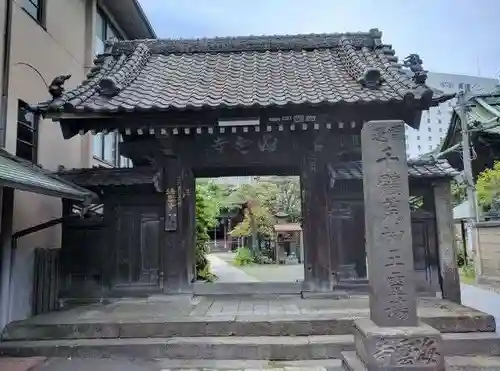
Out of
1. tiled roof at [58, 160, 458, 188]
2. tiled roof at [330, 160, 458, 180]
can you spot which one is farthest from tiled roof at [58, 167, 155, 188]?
tiled roof at [330, 160, 458, 180]

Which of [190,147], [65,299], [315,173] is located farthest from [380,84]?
[65,299]

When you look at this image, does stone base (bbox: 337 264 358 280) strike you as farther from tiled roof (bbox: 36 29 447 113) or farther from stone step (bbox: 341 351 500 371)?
tiled roof (bbox: 36 29 447 113)

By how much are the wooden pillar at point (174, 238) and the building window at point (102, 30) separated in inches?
256

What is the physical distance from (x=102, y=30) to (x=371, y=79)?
8.95 m

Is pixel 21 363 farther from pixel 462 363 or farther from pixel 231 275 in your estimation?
pixel 231 275

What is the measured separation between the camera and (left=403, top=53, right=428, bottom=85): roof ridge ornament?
7.65 meters

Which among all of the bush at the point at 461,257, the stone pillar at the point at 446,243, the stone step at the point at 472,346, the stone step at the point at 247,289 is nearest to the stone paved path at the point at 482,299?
the stone pillar at the point at 446,243

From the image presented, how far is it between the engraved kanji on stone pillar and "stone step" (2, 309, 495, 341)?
58.2 inches

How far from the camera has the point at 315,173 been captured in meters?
8.05

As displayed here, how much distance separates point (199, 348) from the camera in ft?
19.8

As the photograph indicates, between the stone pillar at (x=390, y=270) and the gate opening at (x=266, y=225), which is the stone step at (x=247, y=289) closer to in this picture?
the stone pillar at (x=390, y=270)

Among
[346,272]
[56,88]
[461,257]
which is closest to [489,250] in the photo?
[461,257]

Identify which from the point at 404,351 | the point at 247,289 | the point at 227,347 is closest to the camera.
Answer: the point at 404,351

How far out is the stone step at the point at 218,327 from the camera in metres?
6.25
